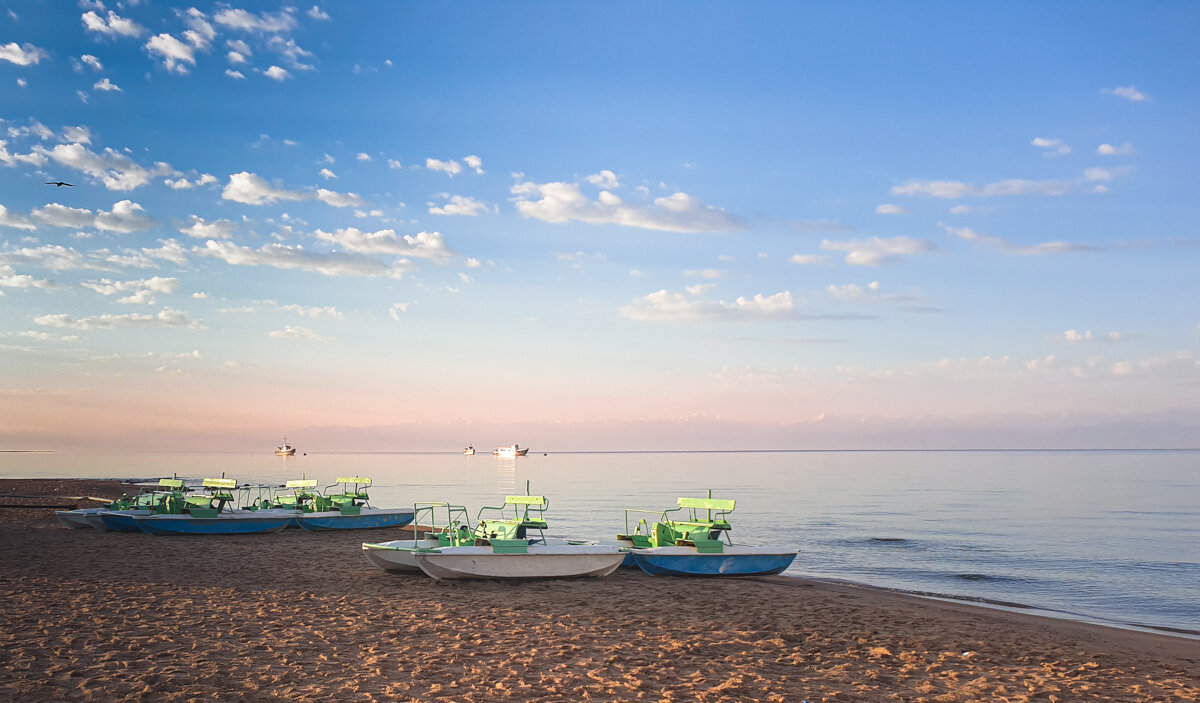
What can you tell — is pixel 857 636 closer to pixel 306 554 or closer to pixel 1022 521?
pixel 306 554

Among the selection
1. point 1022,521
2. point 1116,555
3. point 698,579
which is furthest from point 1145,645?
Result: point 1022,521

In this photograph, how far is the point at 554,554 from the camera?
18406 millimetres

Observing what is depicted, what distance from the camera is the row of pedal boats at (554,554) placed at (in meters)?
18.1

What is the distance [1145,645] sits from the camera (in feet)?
48.3

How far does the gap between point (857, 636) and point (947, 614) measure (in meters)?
4.33

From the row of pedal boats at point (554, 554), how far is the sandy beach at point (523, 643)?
43cm

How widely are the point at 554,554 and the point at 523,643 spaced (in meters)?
6.25

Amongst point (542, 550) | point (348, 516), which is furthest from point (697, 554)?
point (348, 516)

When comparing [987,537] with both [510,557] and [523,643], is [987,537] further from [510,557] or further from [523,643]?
[523,643]

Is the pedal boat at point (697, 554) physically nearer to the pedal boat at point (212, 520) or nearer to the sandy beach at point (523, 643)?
the sandy beach at point (523, 643)

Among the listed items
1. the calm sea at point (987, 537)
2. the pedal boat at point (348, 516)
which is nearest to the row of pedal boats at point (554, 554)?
the calm sea at point (987, 537)

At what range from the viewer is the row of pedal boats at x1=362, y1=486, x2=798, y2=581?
1808 cm

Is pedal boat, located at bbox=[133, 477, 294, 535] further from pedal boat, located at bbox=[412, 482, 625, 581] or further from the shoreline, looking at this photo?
the shoreline

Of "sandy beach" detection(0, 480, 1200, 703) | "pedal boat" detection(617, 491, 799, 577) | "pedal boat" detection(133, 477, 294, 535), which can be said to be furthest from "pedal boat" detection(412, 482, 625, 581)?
"pedal boat" detection(133, 477, 294, 535)
